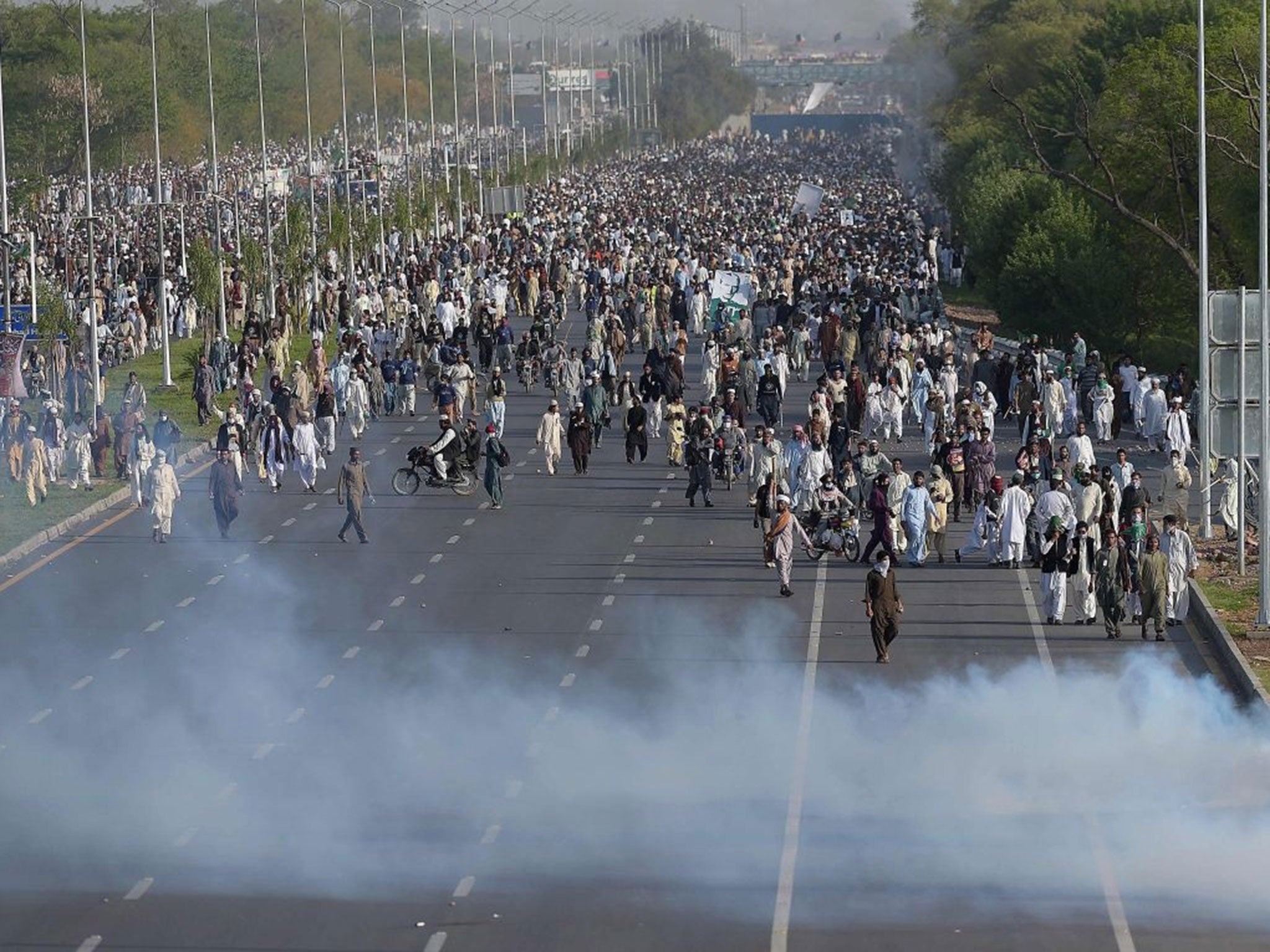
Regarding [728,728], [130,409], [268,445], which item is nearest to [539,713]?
[728,728]

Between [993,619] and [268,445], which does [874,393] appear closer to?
[268,445]

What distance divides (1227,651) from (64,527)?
1523 centimetres

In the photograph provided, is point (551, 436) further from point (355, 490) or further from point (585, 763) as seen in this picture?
point (585, 763)

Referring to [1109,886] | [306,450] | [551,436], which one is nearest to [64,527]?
[306,450]

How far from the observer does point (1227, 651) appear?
24969mm

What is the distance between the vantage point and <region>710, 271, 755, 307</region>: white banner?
56625 mm

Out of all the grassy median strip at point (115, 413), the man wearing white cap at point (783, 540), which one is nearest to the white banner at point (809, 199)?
the grassy median strip at point (115, 413)

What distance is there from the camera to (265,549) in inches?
1268

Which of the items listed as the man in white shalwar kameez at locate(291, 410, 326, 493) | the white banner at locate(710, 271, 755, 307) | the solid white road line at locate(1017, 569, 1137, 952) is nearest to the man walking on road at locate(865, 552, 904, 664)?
the solid white road line at locate(1017, 569, 1137, 952)

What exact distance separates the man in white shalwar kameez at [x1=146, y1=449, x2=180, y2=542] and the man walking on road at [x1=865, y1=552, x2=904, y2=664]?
11.1 meters

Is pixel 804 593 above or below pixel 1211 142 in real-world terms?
below

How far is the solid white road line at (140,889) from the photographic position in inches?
644

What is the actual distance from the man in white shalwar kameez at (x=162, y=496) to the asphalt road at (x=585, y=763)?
3.44ft

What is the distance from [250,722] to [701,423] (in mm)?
14693
